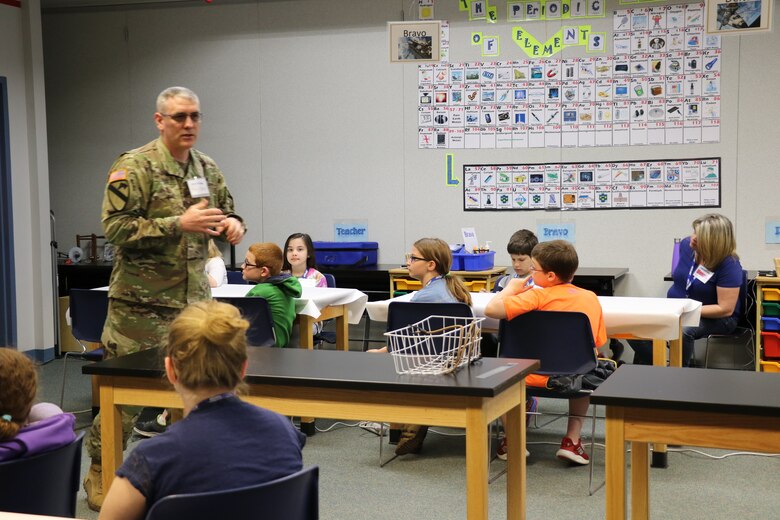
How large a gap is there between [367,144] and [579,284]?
6.89 feet

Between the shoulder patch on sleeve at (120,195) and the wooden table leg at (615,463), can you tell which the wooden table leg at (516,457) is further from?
the shoulder patch on sleeve at (120,195)

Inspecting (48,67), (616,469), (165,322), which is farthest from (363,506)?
(48,67)

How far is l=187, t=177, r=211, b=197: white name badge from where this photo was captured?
11.0ft

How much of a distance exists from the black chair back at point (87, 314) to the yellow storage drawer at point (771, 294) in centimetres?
391

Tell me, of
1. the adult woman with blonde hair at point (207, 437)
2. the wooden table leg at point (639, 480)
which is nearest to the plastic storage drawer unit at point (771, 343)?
the wooden table leg at point (639, 480)

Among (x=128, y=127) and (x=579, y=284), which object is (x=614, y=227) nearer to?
(x=579, y=284)

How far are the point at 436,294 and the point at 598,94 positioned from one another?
318 cm

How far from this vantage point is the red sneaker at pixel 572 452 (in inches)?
163

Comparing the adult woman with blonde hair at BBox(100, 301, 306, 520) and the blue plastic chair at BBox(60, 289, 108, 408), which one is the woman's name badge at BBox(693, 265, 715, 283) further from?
the adult woman with blonde hair at BBox(100, 301, 306, 520)

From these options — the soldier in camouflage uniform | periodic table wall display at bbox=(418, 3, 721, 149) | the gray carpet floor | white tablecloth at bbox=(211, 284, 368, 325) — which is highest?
periodic table wall display at bbox=(418, 3, 721, 149)

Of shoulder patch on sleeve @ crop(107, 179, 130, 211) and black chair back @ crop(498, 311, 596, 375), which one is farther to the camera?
black chair back @ crop(498, 311, 596, 375)

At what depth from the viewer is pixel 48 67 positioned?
8242mm

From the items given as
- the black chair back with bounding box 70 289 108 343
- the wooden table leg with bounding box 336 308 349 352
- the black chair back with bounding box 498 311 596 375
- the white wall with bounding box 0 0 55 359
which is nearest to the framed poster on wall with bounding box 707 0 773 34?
the black chair back with bounding box 498 311 596 375

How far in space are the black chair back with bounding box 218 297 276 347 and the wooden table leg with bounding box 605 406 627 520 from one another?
2.37 m
